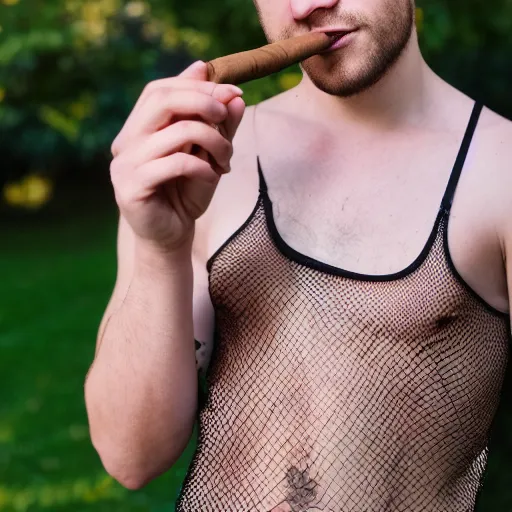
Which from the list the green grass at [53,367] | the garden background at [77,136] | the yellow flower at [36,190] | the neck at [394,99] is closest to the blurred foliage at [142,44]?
the garden background at [77,136]

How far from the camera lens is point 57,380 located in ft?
15.2

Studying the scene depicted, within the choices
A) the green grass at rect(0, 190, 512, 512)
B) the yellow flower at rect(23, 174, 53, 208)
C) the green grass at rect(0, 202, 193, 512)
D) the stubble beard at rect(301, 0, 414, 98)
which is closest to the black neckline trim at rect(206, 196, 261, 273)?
the stubble beard at rect(301, 0, 414, 98)

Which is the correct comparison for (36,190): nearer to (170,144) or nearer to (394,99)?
(394,99)

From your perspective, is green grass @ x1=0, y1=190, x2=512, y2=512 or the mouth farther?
green grass @ x1=0, y1=190, x2=512, y2=512

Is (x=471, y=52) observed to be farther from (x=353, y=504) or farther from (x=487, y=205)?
(x=353, y=504)

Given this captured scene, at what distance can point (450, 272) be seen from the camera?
1535 millimetres

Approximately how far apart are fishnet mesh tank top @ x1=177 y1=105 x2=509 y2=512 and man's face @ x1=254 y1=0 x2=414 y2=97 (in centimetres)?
25

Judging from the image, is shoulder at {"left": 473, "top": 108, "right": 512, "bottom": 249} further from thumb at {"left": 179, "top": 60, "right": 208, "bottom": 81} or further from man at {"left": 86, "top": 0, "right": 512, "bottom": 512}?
thumb at {"left": 179, "top": 60, "right": 208, "bottom": 81}

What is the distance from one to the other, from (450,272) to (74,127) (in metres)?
2.18

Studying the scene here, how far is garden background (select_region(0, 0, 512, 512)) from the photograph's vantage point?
283cm

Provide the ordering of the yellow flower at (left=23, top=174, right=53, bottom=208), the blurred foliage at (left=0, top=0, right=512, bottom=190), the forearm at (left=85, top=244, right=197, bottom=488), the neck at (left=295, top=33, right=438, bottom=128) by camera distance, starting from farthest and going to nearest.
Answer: the yellow flower at (left=23, top=174, right=53, bottom=208)
the blurred foliage at (left=0, top=0, right=512, bottom=190)
the neck at (left=295, top=33, right=438, bottom=128)
the forearm at (left=85, top=244, right=197, bottom=488)

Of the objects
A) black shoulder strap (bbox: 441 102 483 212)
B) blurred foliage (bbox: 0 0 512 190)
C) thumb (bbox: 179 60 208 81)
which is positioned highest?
thumb (bbox: 179 60 208 81)

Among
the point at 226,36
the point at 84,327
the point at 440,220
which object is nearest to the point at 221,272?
the point at 440,220

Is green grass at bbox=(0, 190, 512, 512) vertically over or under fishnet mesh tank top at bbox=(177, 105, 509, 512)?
under
